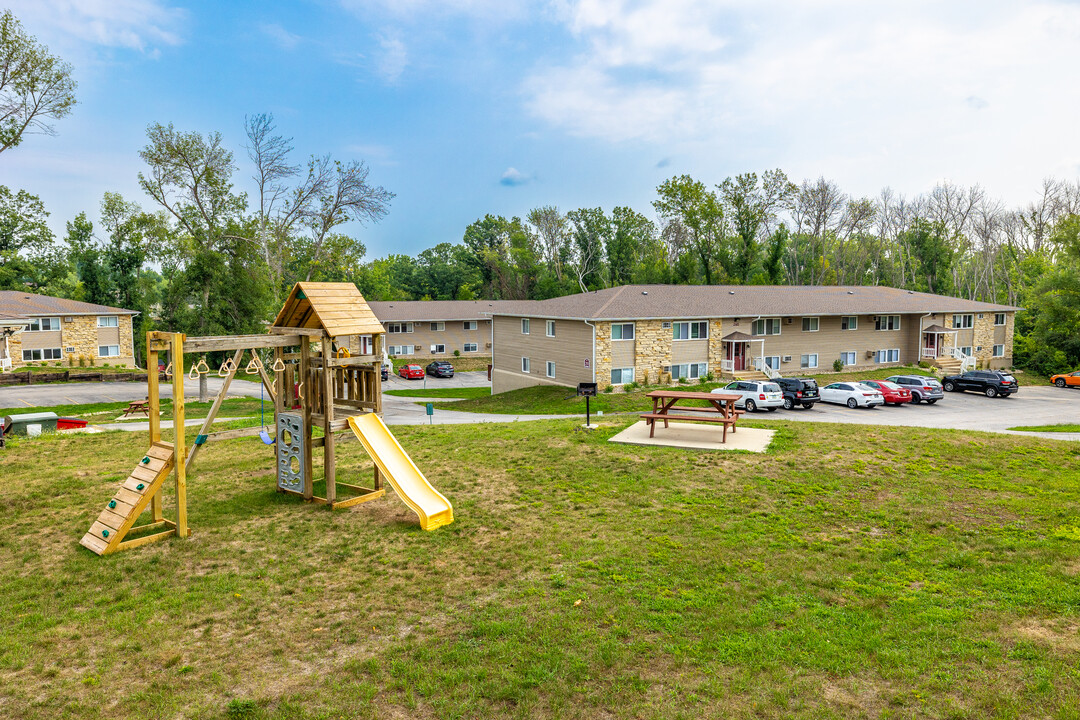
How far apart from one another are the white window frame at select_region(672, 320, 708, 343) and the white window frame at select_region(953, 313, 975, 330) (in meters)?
22.3

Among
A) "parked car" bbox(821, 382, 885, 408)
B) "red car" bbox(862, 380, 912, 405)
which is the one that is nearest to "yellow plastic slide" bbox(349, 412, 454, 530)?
"parked car" bbox(821, 382, 885, 408)

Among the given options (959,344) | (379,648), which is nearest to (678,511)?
(379,648)

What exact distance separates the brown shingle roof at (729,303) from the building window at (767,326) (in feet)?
1.93

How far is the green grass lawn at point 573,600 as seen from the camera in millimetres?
6074

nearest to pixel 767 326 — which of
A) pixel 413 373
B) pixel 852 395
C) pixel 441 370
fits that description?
pixel 852 395

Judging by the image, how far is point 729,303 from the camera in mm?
38500

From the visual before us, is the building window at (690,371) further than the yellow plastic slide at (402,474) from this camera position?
Yes

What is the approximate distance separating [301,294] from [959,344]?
48.2 metres

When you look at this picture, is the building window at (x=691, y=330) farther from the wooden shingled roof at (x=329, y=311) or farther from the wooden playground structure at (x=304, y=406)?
the wooden shingled roof at (x=329, y=311)

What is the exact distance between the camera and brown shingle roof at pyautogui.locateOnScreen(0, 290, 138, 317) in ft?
147

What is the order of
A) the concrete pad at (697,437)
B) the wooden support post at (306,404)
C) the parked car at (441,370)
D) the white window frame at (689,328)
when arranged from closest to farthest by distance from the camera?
the wooden support post at (306,404), the concrete pad at (697,437), the white window frame at (689,328), the parked car at (441,370)

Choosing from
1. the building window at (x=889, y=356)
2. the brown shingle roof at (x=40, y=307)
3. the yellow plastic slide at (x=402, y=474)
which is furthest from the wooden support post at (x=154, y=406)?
the building window at (x=889, y=356)

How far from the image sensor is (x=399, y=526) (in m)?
11.0

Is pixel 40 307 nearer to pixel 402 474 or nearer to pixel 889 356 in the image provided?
pixel 402 474
